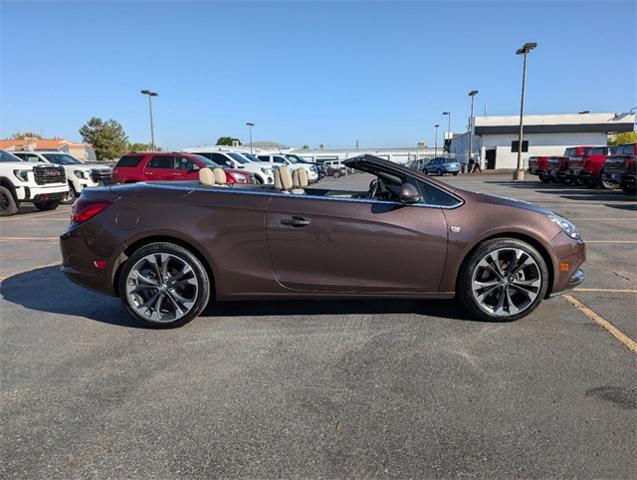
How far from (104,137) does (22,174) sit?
68.3 metres

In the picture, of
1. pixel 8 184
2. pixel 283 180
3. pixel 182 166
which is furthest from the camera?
pixel 182 166

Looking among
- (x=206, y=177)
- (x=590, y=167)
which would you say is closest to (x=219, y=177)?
(x=206, y=177)

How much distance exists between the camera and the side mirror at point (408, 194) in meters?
3.97

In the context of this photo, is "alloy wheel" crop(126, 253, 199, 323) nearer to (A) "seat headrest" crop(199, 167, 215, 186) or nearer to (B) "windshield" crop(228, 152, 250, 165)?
(A) "seat headrest" crop(199, 167, 215, 186)

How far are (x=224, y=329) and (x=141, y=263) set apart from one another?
939 millimetres

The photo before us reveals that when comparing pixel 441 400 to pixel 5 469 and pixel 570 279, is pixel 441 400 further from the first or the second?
pixel 5 469

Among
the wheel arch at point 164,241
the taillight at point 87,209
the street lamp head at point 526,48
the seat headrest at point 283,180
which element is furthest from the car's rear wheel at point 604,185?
the taillight at point 87,209

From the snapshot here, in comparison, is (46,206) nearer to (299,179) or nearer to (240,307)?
(240,307)

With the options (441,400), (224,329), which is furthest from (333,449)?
(224,329)

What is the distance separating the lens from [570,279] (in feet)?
13.9

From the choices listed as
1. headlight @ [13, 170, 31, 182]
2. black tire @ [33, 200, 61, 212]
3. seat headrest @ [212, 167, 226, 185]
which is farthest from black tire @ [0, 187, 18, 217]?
seat headrest @ [212, 167, 226, 185]

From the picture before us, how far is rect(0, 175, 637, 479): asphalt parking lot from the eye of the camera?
7.90ft

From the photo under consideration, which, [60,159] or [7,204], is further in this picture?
[60,159]

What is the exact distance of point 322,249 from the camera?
13.3 ft
